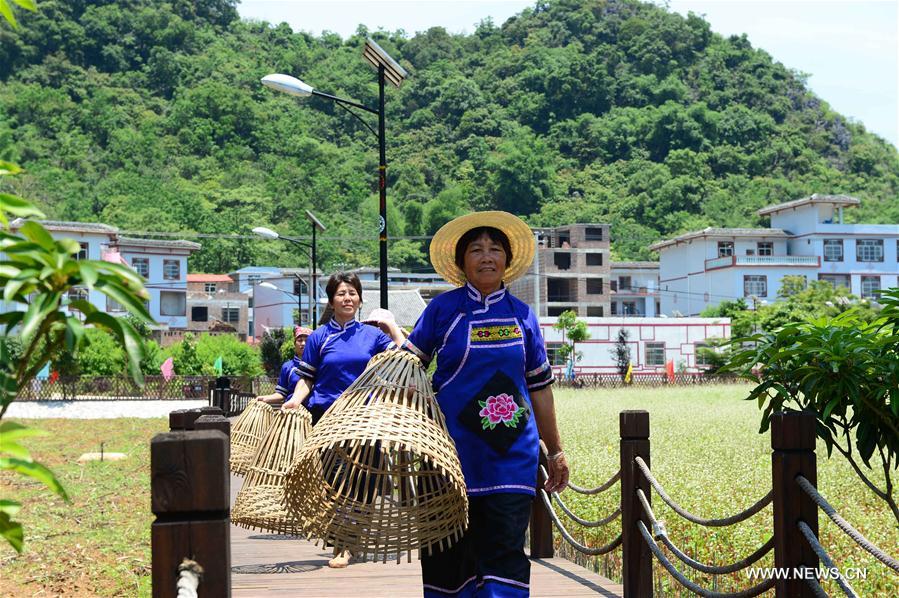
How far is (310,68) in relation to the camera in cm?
13125

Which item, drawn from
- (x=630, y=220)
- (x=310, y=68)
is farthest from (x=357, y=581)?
(x=310, y=68)

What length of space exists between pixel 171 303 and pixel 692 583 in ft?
217

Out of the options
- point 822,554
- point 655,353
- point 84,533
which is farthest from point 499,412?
point 655,353

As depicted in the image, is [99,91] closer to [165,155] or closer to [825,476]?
[165,155]

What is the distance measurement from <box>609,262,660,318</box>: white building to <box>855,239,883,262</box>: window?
15171mm

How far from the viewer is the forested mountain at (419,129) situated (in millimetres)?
97375

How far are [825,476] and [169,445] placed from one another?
10957mm

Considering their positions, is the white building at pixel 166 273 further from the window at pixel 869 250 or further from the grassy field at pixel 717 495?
the grassy field at pixel 717 495

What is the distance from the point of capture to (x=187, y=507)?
2.71m

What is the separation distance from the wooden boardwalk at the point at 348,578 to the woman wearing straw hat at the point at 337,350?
3.36 feet

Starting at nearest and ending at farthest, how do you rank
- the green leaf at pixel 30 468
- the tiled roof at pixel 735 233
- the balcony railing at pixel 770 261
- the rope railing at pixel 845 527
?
the green leaf at pixel 30 468
the rope railing at pixel 845 527
the balcony railing at pixel 770 261
the tiled roof at pixel 735 233

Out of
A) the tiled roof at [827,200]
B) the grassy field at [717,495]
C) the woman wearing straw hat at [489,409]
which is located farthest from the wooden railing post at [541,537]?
the tiled roof at [827,200]

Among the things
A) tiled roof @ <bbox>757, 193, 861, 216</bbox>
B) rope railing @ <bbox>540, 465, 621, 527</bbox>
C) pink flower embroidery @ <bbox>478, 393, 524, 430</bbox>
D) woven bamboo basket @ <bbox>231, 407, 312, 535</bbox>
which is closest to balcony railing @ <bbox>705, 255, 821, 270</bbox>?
tiled roof @ <bbox>757, 193, 861, 216</bbox>

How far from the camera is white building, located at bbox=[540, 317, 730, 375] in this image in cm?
6225
